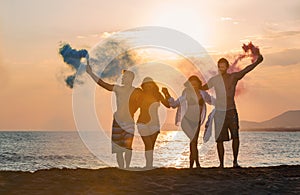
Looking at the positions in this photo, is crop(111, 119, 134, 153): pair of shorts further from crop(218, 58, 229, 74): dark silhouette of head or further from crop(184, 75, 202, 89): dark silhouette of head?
crop(218, 58, 229, 74): dark silhouette of head

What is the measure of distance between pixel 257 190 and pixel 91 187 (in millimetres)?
2919

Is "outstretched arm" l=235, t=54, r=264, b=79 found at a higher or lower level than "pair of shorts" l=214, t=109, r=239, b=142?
higher

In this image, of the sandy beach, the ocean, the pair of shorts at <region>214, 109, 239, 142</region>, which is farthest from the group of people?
the ocean

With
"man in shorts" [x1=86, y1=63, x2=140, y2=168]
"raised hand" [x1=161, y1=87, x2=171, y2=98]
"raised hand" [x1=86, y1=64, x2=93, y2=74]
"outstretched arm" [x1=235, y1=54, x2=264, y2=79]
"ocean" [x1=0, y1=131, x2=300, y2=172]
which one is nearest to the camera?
"man in shorts" [x1=86, y1=63, x2=140, y2=168]

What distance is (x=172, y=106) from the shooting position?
12227mm

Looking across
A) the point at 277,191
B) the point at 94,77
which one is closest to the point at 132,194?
the point at 277,191

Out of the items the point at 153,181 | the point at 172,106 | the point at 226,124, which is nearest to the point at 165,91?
the point at 172,106

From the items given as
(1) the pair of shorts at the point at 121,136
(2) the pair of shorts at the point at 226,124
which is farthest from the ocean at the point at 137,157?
(1) the pair of shorts at the point at 121,136

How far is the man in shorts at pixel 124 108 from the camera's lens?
37.2ft

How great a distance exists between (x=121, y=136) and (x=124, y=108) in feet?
1.96

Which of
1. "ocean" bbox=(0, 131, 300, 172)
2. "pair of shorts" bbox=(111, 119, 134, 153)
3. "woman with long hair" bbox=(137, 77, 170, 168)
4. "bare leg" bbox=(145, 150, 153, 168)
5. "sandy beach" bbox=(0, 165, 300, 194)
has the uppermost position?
"woman with long hair" bbox=(137, 77, 170, 168)

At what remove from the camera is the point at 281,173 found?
466 inches

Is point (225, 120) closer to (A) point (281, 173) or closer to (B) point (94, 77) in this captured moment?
(A) point (281, 173)

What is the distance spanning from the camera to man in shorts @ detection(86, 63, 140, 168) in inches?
447
